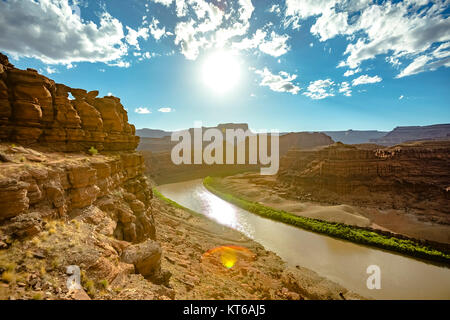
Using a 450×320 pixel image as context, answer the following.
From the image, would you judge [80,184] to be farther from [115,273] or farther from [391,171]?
[391,171]

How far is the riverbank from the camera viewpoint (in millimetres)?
12359

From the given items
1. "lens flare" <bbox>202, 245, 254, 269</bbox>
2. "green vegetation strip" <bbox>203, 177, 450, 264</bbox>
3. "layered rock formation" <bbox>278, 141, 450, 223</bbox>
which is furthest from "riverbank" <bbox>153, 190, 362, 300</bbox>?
"layered rock formation" <bbox>278, 141, 450, 223</bbox>

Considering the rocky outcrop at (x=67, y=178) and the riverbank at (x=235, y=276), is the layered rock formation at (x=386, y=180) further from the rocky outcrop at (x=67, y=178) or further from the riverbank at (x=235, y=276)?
the rocky outcrop at (x=67, y=178)

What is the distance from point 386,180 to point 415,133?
640 feet

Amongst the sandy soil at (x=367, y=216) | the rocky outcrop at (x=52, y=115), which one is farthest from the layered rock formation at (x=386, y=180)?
the rocky outcrop at (x=52, y=115)

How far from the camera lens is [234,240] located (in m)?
22.8

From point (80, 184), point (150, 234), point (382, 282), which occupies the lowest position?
point (382, 282)

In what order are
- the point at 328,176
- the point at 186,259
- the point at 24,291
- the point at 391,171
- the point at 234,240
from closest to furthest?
the point at 24,291 → the point at 186,259 → the point at 234,240 → the point at 391,171 → the point at 328,176

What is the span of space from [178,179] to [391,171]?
5862cm

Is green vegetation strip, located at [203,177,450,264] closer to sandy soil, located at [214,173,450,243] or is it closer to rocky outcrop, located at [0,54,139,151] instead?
sandy soil, located at [214,173,450,243]

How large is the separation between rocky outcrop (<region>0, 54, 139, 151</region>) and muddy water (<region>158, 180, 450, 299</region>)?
20.6 metres

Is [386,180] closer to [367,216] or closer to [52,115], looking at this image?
[367,216]

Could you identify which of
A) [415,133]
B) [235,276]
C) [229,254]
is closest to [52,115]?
[235,276]

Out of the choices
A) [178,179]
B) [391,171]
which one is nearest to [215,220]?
[391,171]
